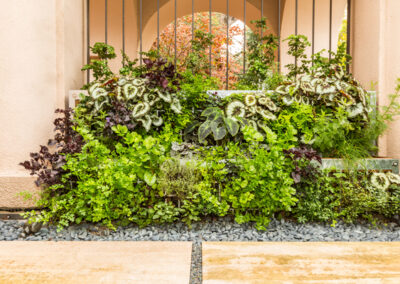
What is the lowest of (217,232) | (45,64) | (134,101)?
(217,232)

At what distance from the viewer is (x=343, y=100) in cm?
267

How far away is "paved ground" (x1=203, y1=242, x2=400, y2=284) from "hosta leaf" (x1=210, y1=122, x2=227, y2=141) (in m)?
0.92

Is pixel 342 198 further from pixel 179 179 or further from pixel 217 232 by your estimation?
pixel 179 179

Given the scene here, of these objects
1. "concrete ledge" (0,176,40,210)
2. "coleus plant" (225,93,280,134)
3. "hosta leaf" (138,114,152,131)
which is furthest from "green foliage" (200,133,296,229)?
"concrete ledge" (0,176,40,210)

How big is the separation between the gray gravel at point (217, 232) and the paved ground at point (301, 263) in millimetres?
410

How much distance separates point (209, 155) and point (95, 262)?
3.84 ft

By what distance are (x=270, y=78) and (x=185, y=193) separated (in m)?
1.53

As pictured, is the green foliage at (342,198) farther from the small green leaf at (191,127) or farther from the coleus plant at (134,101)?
the coleus plant at (134,101)

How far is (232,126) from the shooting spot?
97.0 inches

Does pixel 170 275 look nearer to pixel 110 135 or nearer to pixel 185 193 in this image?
pixel 185 193

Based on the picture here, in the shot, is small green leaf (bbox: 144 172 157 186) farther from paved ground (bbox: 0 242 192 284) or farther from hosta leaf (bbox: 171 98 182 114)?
hosta leaf (bbox: 171 98 182 114)

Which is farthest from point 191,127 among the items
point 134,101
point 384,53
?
point 384,53

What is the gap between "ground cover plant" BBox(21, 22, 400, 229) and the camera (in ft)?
7.26

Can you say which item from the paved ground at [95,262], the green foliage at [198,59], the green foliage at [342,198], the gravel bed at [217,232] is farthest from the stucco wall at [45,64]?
the green foliage at [198,59]
